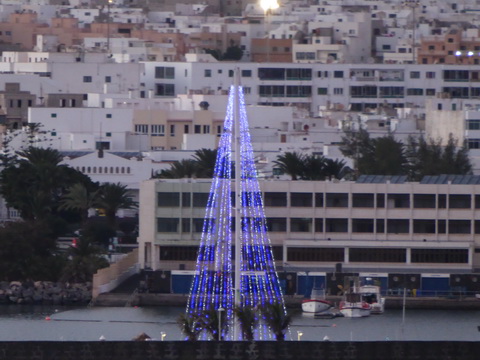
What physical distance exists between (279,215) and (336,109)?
27.8 m

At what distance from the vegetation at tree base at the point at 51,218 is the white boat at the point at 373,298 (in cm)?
435

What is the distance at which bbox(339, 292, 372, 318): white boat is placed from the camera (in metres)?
38.0

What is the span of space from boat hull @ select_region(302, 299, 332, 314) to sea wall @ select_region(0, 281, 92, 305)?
11.5 feet

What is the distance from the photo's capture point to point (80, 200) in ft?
153

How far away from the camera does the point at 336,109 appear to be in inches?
2719

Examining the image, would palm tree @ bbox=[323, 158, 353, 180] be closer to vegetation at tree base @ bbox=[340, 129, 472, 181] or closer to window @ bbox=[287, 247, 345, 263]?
vegetation at tree base @ bbox=[340, 129, 472, 181]

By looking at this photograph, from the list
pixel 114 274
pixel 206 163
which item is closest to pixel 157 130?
pixel 206 163

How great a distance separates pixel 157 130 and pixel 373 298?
24.9 metres

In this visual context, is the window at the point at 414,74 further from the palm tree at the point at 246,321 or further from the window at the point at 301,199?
the palm tree at the point at 246,321

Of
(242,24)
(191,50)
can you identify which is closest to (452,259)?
(191,50)

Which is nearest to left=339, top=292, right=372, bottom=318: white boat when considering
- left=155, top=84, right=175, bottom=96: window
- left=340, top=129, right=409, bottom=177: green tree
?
left=340, top=129, right=409, bottom=177: green tree

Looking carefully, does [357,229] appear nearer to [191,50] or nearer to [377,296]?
[377,296]

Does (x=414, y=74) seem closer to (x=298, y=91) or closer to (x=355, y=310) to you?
(x=298, y=91)
